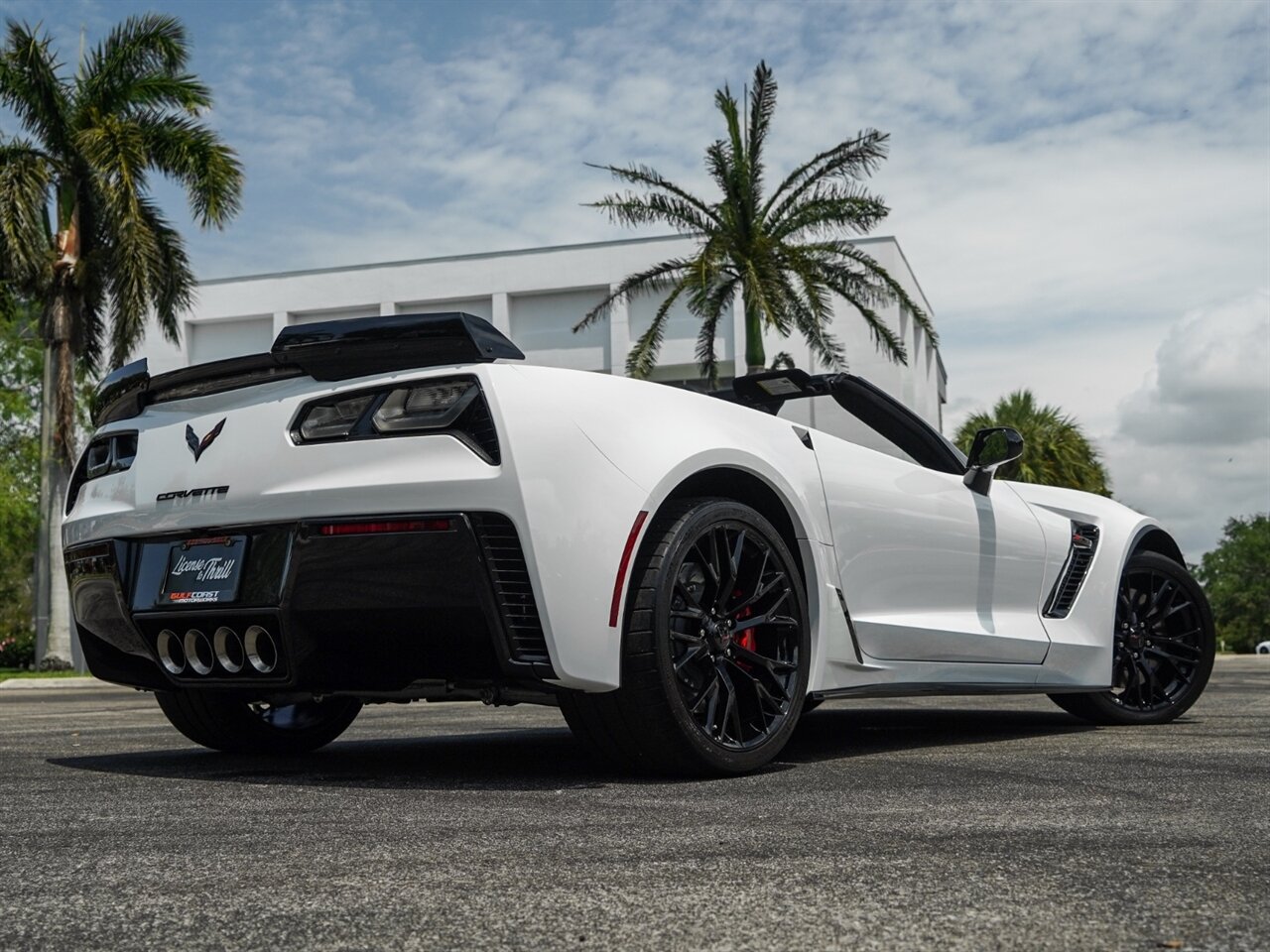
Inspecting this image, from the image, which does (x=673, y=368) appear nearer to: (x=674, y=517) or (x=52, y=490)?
(x=52, y=490)

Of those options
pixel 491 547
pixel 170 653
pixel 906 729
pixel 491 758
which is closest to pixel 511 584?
pixel 491 547

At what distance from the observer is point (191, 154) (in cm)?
2209

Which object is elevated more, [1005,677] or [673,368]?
[673,368]

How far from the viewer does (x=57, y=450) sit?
2236 centimetres

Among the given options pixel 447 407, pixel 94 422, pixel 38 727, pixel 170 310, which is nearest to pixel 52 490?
pixel 170 310

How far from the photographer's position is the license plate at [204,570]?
156 inches

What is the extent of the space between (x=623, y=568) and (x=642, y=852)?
Result: 3.63 feet

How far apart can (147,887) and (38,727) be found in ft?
17.4

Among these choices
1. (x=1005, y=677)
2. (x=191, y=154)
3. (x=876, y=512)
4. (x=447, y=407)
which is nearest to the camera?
(x=447, y=407)

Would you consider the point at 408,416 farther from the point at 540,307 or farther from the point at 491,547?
the point at 540,307

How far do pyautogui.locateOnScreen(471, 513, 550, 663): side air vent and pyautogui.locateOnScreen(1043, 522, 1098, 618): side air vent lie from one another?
2679 millimetres

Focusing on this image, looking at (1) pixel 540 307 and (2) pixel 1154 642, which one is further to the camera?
(1) pixel 540 307

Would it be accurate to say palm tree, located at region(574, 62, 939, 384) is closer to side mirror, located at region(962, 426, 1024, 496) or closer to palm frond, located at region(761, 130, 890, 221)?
palm frond, located at region(761, 130, 890, 221)

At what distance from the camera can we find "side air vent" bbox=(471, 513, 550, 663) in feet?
11.9
